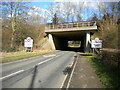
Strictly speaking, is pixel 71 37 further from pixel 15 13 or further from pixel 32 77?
pixel 32 77

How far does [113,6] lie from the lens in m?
34.7

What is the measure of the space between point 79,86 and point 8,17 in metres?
22.5

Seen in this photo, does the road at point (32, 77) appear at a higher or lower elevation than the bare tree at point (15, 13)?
lower

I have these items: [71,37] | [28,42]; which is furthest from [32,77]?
[71,37]

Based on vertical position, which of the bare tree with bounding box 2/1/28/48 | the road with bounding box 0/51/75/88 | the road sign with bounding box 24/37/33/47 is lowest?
the road with bounding box 0/51/75/88

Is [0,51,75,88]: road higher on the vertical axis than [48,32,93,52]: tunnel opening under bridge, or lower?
lower

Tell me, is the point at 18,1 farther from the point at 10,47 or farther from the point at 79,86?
the point at 79,86

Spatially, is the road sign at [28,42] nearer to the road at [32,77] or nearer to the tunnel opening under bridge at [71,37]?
the tunnel opening under bridge at [71,37]

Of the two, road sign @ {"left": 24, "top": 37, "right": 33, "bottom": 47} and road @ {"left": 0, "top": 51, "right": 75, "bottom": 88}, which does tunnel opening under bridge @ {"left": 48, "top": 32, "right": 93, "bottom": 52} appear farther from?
road @ {"left": 0, "top": 51, "right": 75, "bottom": 88}

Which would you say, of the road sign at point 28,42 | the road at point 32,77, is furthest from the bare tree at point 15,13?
the road at point 32,77

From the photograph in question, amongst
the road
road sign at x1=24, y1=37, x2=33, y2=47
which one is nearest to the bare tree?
road sign at x1=24, y1=37, x2=33, y2=47

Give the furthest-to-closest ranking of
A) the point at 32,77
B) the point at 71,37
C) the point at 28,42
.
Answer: the point at 71,37, the point at 28,42, the point at 32,77

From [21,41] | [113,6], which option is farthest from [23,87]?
[113,6]

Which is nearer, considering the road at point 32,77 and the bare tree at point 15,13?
the road at point 32,77
